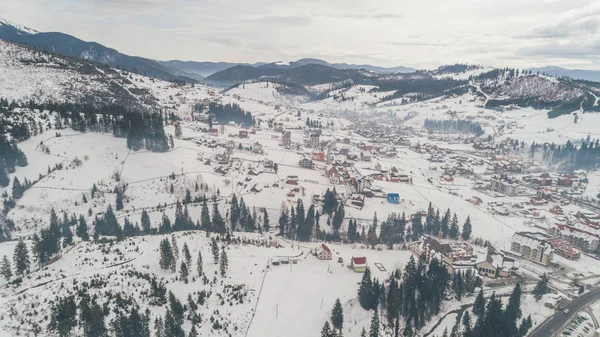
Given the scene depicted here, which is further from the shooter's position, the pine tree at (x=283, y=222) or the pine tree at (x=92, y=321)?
the pine tree at (x=283, y=222)

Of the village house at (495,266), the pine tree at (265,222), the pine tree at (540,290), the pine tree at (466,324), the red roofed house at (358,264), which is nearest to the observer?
the pine tree at (466,324)

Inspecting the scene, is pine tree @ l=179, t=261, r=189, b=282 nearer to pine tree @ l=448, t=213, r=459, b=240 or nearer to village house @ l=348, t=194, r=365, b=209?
village house @ l=348, t=194, r=365, b=209

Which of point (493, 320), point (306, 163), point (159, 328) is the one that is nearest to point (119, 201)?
point (159, 328)

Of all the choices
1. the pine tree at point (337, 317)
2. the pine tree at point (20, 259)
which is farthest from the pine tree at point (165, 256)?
the pine tree at point (337, 317)

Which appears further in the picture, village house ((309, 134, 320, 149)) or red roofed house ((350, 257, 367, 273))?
village house ((309, 134, 320, 149))

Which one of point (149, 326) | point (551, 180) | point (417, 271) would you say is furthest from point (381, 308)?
point (551, 180)

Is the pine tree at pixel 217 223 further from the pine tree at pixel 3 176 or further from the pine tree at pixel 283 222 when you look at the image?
the pine tree at pixel 3 176

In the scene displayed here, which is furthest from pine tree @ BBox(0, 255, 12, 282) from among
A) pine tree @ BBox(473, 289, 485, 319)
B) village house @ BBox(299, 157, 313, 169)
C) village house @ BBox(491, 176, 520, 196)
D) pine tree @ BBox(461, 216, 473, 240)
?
village house @ BBox(491, 176, 520, 196)
